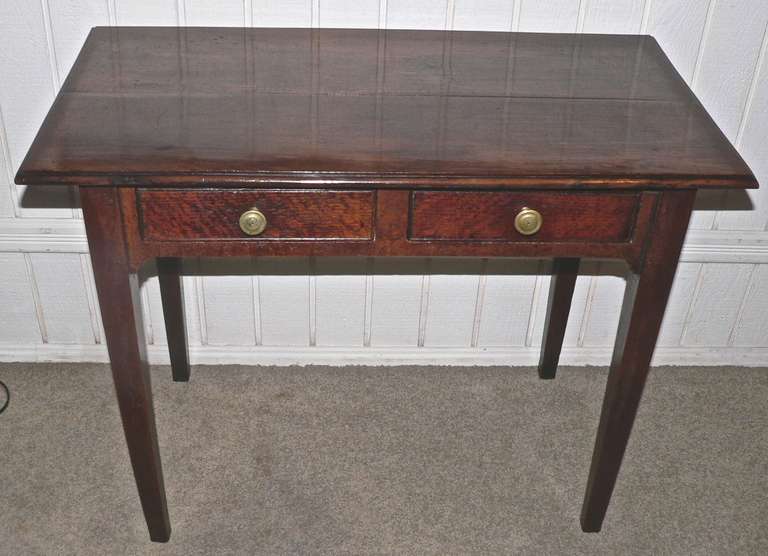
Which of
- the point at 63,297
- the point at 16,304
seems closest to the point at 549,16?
the point at 63,297

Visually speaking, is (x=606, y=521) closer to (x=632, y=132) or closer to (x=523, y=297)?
(x=523, y=297)

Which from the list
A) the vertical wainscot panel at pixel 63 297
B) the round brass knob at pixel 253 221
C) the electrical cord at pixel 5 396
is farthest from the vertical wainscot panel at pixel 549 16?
the electrical cord at pixel 5 396

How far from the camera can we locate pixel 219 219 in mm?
1359

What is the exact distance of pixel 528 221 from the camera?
4.47 ft

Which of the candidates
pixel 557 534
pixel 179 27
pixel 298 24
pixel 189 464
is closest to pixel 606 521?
pixel 557 534

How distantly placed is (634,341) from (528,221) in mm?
347

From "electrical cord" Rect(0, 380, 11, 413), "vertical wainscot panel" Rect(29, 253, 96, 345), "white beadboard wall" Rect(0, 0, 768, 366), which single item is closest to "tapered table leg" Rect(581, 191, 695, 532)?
"white beadboard wall" Rect(0, 0, 768, 366)

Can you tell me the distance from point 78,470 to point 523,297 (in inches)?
44.8

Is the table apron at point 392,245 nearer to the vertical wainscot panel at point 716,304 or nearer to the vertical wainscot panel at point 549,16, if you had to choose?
the vertical wainscot panel at point 549,16

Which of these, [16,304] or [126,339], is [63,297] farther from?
[126,339]

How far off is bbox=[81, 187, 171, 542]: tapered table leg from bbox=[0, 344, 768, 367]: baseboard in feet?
1.90

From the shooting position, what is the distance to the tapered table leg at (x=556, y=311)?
2.07m

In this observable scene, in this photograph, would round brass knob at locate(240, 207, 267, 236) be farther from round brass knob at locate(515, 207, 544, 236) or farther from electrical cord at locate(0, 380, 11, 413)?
electrical cord at locate(0, 380, 11, 413)

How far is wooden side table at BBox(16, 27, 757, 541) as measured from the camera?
131 cm
